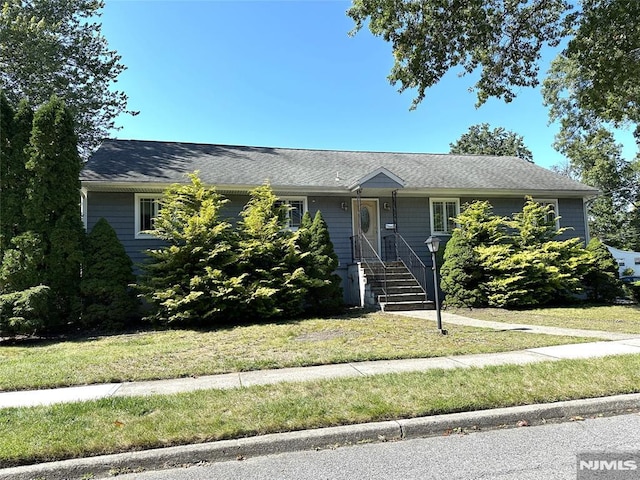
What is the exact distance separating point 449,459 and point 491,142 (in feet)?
152

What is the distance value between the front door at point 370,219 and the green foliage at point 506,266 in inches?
95.1

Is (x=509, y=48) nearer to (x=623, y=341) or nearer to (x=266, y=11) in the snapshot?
(x=266, y=11)

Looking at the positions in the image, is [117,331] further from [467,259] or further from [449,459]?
[467,259]

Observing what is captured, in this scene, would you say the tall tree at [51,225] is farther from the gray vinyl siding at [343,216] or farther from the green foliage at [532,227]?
the green foliage at [532,227]

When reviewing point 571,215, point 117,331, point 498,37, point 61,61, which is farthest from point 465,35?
point 61,61

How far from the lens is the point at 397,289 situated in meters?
12.1

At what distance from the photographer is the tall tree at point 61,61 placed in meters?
17.6

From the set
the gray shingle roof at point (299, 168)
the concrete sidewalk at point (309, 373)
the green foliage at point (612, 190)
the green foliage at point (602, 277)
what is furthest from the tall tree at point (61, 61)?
the green foliage at point (612, 190)

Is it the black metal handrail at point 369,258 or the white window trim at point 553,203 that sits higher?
the white window trim at point 553,203

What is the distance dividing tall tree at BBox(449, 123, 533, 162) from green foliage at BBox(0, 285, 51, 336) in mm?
42590

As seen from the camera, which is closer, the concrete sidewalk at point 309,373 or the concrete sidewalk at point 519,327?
the concrete sidewalk at point 309,373

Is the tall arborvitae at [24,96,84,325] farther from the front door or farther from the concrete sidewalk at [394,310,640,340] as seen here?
the front door

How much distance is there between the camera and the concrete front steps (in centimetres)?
1155

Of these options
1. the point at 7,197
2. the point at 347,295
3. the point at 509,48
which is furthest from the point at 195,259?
the point at 509,48
